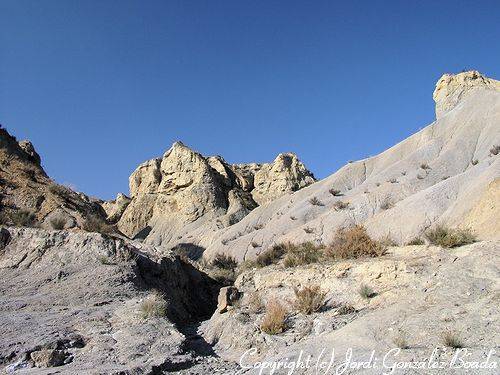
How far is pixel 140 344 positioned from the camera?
1039cm

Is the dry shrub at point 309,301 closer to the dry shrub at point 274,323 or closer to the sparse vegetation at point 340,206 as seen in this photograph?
the dry shrub at point 274,323

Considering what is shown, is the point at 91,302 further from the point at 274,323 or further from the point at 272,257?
the point at 272,257

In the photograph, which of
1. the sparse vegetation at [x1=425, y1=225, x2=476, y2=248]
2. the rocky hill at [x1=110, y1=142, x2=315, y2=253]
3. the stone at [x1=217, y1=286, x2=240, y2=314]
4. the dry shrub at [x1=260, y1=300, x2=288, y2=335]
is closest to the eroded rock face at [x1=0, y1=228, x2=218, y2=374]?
the stone at [x1=217, y1=286, x2=240, y2=314]

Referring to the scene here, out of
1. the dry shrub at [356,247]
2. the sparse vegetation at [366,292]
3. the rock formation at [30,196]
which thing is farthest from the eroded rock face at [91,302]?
the dry shrub at [356,247]

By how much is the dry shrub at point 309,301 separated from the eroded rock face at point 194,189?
46789 millimetres

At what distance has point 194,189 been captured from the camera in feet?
211

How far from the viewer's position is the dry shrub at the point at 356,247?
561 inches

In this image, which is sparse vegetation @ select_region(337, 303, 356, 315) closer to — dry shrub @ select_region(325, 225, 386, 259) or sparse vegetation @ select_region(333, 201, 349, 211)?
dry shrub @ select_region(325, 225, 386, 259)

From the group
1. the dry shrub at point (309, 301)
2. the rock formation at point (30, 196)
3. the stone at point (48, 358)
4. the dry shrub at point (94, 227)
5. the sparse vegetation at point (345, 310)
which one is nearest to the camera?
the stone at point (48, 358)

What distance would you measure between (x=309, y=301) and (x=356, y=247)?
3.34 meters

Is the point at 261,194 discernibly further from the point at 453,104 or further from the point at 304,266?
the point at 304,266

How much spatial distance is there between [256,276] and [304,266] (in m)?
2.44

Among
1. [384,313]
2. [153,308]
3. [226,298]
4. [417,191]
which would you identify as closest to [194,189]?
[417,191]

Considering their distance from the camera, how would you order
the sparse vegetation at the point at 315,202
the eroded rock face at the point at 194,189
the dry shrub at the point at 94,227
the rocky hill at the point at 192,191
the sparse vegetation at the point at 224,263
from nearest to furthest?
the dry shrub at the point at 94,227, the sparse vegetation at the point at 224,263, the sparse vegetation at the point at 315,202, the rocky hill at the point at 192,191, the eroded rock face at the point at 194,189
